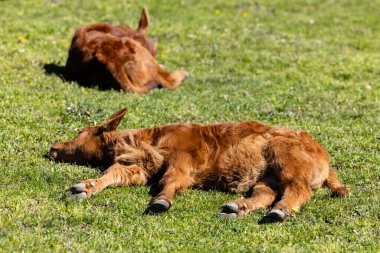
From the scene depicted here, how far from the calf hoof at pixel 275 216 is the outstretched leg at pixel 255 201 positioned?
28cm

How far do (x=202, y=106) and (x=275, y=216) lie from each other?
446cm

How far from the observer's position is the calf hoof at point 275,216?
6.19 m

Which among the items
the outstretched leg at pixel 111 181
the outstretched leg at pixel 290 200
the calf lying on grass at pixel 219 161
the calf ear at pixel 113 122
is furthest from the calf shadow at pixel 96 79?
the outstretched leg at pixel 290 200

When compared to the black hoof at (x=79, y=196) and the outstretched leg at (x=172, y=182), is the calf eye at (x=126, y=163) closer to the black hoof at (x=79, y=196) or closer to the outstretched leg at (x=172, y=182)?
the outstretched leg at (x=172, y=182)

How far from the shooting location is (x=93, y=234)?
5.70 metres

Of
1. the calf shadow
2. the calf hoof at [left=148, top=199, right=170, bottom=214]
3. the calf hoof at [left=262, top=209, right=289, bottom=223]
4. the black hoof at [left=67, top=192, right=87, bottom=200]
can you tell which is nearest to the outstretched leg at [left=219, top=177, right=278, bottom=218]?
the calf hoof at [left=262, top=209, right=289, bottom=223]

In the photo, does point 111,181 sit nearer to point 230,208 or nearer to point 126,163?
point 126,163

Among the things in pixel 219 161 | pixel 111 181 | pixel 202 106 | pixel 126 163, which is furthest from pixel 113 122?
pixel 202 106

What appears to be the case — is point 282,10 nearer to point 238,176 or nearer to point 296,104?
point 296,104

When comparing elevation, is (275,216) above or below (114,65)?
below

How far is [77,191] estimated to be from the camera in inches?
261

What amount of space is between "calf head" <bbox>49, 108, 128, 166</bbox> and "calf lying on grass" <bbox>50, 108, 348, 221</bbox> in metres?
0.01

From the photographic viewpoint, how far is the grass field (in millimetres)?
5855

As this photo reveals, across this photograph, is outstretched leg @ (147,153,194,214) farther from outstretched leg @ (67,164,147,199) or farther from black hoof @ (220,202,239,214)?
black hoof @ (220,202,239,214)
